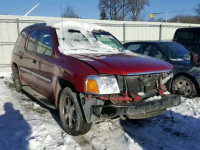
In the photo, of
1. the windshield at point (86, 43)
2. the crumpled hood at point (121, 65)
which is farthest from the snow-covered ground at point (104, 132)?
the windshield at point (86, 43)

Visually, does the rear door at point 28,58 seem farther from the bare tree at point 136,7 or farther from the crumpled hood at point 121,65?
the bare tree at point 136,7

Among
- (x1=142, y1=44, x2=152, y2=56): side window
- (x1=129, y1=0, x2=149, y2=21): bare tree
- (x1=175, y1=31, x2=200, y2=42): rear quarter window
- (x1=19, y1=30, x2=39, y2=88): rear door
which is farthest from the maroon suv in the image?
(x1=129, y1=0, x2=149, y2=21): bare tree

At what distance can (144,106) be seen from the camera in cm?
292

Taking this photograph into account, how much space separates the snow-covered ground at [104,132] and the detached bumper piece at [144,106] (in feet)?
1.94

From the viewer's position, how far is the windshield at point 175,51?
5.81m

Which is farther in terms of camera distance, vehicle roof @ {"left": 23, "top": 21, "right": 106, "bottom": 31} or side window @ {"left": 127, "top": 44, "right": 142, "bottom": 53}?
side window @ {"left": 127, "top": 44, "right": 142, "bottom": 53}

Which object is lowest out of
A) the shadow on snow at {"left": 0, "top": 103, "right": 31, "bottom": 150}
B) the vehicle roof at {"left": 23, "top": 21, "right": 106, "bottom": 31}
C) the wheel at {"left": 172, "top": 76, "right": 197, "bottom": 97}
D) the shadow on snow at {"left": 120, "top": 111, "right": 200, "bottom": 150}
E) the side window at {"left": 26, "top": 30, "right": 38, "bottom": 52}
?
the shadow on snow at {"left": 120, "top": 111, "right": 200, "bottom": 150}

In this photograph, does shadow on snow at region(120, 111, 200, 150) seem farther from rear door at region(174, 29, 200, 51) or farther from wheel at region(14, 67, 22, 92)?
rear door at region(174, 29, 200, 51)

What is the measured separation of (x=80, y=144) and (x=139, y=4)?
142 feet

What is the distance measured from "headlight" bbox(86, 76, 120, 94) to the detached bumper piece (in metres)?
0.22

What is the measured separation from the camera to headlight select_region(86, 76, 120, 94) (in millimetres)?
2812

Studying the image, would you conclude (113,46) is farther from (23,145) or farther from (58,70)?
(23,145)

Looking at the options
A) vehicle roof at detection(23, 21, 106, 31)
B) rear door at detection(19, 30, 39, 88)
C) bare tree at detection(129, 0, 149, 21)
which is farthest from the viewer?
bare tree at detection(129, 0, 149, 21)

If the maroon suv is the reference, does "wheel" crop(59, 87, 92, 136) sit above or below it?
below
